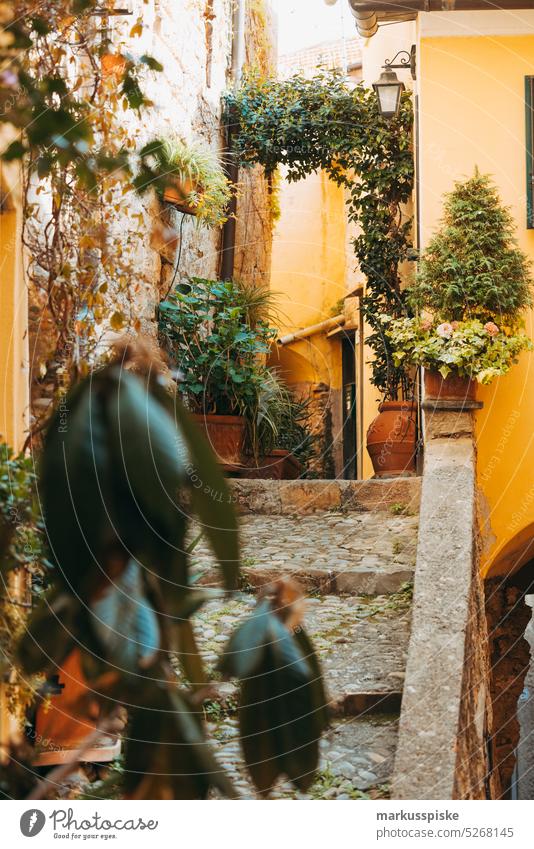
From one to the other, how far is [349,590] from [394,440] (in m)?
1.90

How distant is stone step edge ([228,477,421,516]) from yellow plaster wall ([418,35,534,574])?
397 millimetres

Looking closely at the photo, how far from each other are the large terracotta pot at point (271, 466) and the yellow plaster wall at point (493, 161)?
1215 mm

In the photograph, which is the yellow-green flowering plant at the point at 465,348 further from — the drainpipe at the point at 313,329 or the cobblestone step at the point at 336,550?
the drainpipe at the point at 313,329

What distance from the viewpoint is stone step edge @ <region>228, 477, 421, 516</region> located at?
166 inches

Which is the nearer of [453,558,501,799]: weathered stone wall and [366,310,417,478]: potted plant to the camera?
[453,558,501,799]: weathered stone wall

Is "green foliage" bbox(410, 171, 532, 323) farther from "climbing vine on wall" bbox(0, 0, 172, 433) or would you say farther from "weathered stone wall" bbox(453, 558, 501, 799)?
"climbing vine on wall" bbox(0, 0, 172, 433)

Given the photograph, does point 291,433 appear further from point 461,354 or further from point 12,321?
point 12,321

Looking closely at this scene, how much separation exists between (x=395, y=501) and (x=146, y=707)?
3618 millimetres

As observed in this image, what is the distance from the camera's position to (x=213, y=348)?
5055mm

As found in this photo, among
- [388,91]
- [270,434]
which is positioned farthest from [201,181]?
[270,434]

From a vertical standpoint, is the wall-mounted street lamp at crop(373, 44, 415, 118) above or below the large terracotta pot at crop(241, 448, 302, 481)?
above

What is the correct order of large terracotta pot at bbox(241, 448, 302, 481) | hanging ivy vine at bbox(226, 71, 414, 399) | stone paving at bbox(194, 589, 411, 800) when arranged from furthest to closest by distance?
hanging ivy vine at bbox(226, 71, 414, 399) → large terracotta pot at bbox(241, 448, 302, 481) → stone paving at bbox(194, 589, 411, 800)

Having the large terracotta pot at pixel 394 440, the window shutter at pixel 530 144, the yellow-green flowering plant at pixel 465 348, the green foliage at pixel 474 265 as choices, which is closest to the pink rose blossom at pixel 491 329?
the yellow-green flowering plant at pixel 465 348

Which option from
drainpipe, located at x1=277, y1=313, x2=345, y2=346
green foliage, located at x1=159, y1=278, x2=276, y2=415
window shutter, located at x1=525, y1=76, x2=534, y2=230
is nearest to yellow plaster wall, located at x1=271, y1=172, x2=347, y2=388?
drainpipe, located at x1=277, y1=313, x2=345, y2=346
